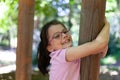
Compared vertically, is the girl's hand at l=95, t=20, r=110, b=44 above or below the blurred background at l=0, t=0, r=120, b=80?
above

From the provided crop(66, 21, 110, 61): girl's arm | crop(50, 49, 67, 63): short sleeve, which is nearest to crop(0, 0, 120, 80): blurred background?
crop(50, 49, 67, 63): short sleeve

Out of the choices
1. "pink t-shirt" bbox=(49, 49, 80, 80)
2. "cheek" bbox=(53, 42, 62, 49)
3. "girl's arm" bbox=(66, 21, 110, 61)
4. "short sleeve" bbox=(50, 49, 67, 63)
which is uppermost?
"girl's arm" bbox=(66, 21, 110, 61)

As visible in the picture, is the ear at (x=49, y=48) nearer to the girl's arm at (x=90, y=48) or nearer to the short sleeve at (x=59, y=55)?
the short sleeve at (x=59, y=55)

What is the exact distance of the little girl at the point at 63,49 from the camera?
2.22 meters

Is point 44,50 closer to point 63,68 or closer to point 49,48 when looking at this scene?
point 49,48

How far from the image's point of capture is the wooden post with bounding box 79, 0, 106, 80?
2.29 m

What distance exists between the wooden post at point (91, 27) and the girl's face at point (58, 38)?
0.41 ft

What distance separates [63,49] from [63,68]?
0.15 meters

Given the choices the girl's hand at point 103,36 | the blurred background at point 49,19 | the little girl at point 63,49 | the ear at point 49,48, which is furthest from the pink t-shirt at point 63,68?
the blurred background at point 49,19

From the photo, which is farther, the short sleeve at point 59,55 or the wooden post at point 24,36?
the wooden post at point 24,36

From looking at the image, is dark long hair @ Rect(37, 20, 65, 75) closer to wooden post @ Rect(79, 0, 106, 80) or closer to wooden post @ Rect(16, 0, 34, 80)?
wooden post @ Rect(79, 0, 106, 80)

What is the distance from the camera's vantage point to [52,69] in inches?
99.9

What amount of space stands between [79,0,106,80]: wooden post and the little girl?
59 mm

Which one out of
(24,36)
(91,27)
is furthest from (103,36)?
(24,36)
